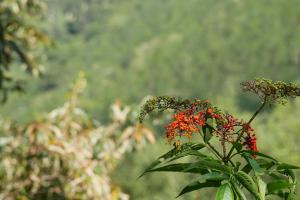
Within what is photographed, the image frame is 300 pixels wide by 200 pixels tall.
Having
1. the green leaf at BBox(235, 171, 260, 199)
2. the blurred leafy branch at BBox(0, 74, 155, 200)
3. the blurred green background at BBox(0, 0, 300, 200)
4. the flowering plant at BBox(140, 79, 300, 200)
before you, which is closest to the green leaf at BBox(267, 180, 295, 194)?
the flowering plant at BBox(140, 79, 300, 200)

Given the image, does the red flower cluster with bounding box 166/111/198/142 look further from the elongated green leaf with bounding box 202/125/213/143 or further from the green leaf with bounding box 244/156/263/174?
the green leaf with bounding box 244/156/263/174

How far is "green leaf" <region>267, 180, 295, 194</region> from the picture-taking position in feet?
6.82

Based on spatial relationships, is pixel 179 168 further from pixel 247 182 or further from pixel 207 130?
pixel 247 182

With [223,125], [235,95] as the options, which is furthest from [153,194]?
[235,95]

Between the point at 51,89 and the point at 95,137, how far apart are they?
171401 millimetres

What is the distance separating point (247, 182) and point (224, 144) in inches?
8.8

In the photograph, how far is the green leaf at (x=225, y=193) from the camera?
6.63 feet

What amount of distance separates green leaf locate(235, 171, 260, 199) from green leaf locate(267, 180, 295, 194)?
0.42 ft

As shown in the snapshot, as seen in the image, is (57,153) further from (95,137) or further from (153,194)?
(153,194)

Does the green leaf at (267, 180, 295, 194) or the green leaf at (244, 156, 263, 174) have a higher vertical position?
the green leaf at (244, 156, 263, 174)

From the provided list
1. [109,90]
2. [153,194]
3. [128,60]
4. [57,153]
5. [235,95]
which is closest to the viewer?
[57,153]

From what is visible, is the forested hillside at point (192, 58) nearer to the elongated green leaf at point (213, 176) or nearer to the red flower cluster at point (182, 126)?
the red flower cluster at point (182, 126)

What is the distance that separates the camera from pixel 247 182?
6.76 feet

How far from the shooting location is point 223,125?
226 centimetres
